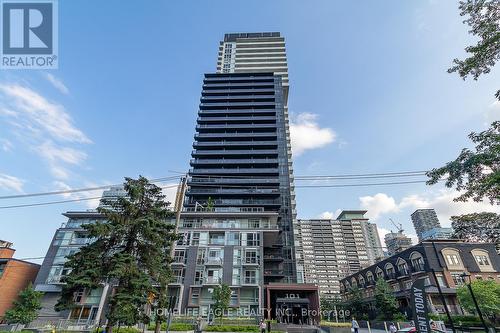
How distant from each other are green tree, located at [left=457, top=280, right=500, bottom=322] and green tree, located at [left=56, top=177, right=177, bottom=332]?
35.5 meters

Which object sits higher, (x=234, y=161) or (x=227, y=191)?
(x=234, y=161)

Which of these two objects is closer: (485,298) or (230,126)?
(485,298)

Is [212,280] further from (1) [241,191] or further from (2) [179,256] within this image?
(1) [241,191]

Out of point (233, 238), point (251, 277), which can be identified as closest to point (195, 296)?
point (251, 277)

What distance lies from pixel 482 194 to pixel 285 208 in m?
57.3

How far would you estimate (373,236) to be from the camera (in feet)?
511

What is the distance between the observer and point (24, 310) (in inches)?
1061

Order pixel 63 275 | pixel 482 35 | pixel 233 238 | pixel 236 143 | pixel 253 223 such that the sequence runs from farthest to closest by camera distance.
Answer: pixel 236 143 → pixel 253 223 → pixel 233 238 → pixel 63 275 → pixel 482 35

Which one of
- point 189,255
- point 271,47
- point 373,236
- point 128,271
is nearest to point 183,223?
point 189,255

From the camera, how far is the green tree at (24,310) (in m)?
26.4

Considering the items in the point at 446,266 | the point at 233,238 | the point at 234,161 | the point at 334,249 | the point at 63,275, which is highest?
the point at 234,161

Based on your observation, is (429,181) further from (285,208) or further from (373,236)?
(373,236)

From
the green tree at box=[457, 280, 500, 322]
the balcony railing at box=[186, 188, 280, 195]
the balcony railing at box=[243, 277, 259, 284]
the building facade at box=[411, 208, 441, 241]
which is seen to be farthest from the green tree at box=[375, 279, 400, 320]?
the building facade at box=[411, 208, 441, 241]

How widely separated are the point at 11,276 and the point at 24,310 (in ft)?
37.0
